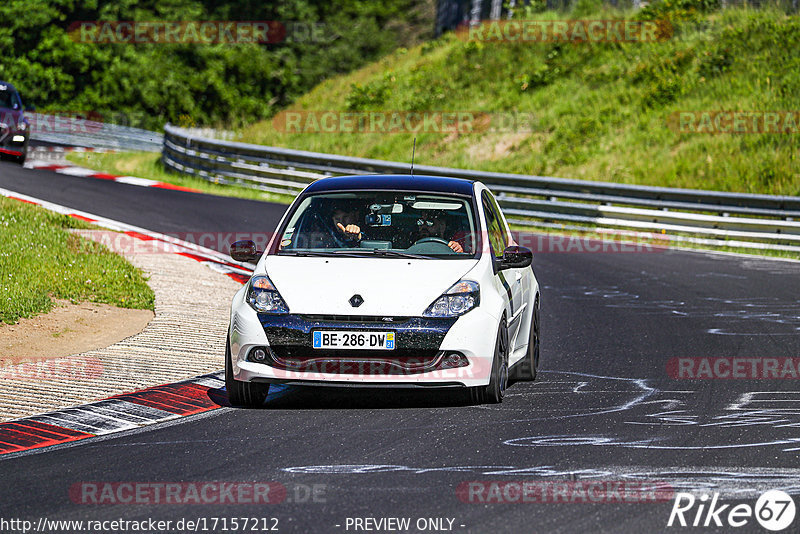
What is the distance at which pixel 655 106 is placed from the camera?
1146 inches

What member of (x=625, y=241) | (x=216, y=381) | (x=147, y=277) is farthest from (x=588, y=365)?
(x=625, y=241)

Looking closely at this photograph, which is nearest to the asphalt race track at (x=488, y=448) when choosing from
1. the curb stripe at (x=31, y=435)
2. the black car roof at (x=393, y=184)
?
the curb stripe at (x=31, y=435)

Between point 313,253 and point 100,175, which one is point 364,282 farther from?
point 100,175

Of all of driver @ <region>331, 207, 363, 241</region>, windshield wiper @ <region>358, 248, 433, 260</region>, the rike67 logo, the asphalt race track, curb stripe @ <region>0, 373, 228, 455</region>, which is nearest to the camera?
the rike67 logo

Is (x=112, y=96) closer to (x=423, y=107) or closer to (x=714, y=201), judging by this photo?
(x=423, y=107)

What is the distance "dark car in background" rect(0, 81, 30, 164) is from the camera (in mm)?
25328

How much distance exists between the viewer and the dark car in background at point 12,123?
25.3 metres

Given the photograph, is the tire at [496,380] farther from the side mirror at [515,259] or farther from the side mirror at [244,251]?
the side mirror at [244,251]

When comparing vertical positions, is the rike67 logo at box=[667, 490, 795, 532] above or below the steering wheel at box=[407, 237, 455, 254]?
below

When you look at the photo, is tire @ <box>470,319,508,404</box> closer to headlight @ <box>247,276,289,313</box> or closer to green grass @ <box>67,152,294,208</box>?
headlight @ <box>247,276,289,313</box>

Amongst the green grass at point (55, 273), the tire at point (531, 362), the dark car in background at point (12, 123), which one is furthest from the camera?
the dark car in background at point (12, 123)

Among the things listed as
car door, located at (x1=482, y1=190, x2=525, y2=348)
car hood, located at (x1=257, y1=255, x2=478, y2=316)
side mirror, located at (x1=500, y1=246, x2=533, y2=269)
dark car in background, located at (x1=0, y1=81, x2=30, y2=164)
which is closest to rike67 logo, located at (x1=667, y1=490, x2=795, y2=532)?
car hood, located at (x1=257, y1=255, x2=478, y2=316)

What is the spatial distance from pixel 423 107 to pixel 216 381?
25614 mm

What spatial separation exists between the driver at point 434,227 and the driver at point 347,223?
1.46 ft
